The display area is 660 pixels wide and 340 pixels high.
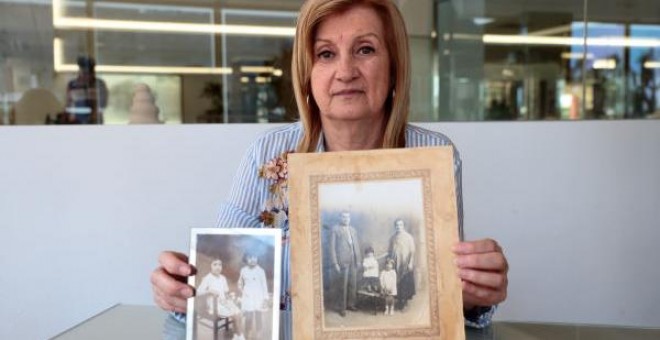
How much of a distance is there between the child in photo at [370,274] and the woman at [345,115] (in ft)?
0.41

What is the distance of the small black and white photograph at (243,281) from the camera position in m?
0.91

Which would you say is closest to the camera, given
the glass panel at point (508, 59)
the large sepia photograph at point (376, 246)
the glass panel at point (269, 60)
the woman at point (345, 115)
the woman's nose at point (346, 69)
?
the large sepia photograph at point (376, 246)

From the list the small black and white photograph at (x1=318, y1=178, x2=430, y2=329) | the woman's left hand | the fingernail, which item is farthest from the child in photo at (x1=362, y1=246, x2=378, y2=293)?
the fingernail

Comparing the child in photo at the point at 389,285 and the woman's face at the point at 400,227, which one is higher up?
the woman's face at the point at 400,227

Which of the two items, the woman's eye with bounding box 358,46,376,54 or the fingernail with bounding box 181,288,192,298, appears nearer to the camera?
the fingernail with bounding box 181,288,192,298

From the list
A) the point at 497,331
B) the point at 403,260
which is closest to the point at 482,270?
the point at 403,260

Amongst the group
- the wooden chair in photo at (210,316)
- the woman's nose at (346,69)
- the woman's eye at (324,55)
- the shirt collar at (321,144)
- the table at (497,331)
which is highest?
the woman's eye at (324,55)

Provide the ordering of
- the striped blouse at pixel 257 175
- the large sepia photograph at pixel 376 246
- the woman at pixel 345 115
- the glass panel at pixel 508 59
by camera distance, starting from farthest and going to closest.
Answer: the glass panel at pixel 508 59
the striped blouse at pixel 257 175
the woman at pixel 345 115
the large sepia photograph at pixel 376 246

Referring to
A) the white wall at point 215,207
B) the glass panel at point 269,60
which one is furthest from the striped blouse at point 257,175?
the glass panel at point 269,60

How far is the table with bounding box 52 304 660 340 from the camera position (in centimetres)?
118

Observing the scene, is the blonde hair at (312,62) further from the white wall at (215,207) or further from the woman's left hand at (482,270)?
the white wall at (215,207)

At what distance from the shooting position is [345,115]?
1.17m

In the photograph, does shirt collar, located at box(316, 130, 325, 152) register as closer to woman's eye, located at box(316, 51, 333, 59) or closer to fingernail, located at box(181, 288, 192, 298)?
woman's eye, located at box(316, 51, 333, 59)

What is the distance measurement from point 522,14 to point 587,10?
1.17 ft
